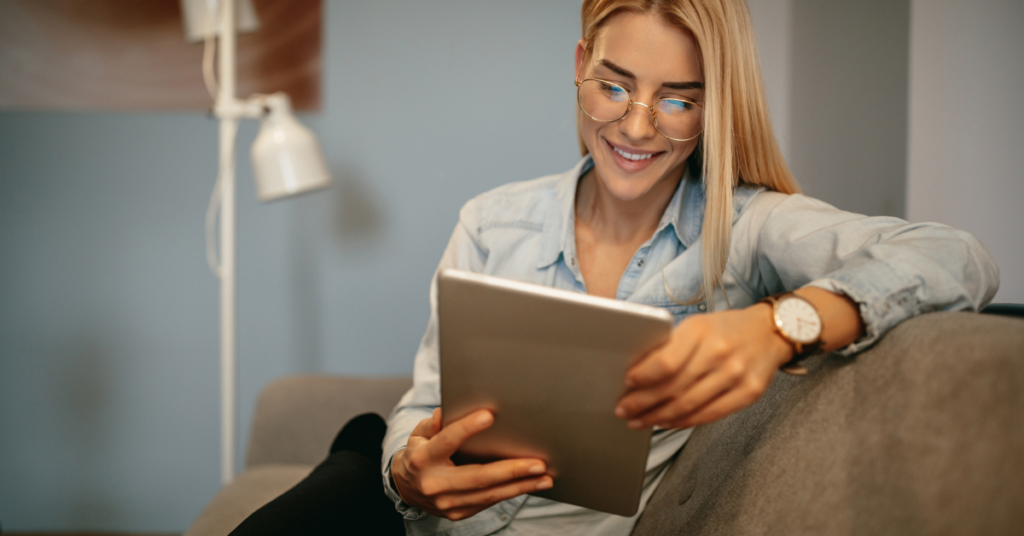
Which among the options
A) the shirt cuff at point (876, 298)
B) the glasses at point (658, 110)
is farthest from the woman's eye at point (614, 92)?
the shirt cuff at point (876, 298)

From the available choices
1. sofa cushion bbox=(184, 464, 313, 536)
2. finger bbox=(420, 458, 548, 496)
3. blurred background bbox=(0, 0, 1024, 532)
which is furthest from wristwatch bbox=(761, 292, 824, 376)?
blurred background bbox=(0, 0, 1024, 532)

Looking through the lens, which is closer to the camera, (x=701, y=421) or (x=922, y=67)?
(x=701, y=421)

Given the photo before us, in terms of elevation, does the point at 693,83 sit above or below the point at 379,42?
below

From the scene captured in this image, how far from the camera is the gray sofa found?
404 millimetres

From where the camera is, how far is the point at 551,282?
3.21 ft

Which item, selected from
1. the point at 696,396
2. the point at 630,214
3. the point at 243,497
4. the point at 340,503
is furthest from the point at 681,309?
the point at 243,497

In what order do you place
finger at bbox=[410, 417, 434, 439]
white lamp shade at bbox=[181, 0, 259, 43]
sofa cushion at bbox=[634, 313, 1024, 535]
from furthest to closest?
white lamp shade at bbox=[181, 0, 259, 43] → finger at bbox=[410, 417, 434, 439] → sofa cushion at bbox=[634, 313, 1024, 535]

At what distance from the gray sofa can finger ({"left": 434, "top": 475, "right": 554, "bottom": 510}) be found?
205 mm

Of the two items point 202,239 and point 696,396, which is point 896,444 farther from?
point 202,239

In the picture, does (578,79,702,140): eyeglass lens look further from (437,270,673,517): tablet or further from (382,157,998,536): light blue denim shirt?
(437,270,673,517): tablet

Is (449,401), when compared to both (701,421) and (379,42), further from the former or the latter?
(379,42)

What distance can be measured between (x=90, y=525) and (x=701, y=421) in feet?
7.05

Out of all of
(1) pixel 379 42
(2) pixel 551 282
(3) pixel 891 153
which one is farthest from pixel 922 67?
(1) pixel 379 42

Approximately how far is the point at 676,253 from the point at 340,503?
61cm
